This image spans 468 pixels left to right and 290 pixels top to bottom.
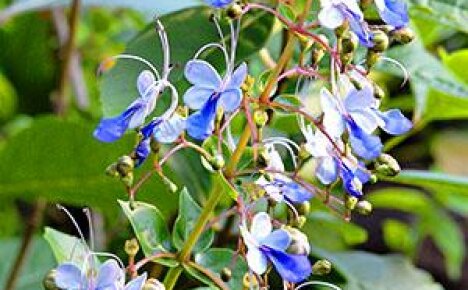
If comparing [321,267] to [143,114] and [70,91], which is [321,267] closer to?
[143,114]

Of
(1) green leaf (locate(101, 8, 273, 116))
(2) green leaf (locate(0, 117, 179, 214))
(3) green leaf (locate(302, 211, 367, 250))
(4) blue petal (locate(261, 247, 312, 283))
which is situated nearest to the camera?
(4) blue petal (locate(261, 247, 312, 283))

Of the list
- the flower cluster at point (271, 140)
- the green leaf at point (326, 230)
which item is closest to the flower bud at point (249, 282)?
the flower cluster at point (271, 140)

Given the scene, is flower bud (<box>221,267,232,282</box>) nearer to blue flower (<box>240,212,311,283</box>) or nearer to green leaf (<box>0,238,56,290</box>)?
blue flower (<box>240,212,311,283</box>)

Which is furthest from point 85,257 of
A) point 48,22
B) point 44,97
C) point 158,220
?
point 48,22

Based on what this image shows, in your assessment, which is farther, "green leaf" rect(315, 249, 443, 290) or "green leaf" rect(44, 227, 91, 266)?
"green leaf" rect(315, 249, 443, 290)

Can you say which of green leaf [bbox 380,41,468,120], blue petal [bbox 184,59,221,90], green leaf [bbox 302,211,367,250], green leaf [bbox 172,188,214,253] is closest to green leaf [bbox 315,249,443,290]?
green leaf [bbox 302,211,367,250]

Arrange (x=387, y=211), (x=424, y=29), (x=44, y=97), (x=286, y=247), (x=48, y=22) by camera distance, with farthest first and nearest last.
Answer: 1. (x=387, y=211)
2. (x=48, y=22)
3. (x=44, y=97)
4. (x=424, y=29)
5. (x=286, y=247)
